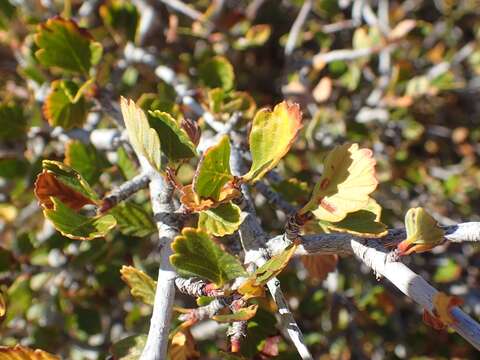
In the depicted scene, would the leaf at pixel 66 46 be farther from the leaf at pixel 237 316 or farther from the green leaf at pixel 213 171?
the leaf at pixel 237 316

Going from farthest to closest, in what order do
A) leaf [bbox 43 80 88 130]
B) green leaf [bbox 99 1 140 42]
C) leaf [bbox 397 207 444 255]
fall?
green leaf [bbox 99 1 140 42] < leaf [bbox 43 80 88 130] < leaf [bbox 397 207 444 255]

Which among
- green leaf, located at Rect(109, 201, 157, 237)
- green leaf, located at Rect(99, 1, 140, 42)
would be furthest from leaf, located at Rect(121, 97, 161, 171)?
green leaf, located at Rect(99, 1, 140, 42)

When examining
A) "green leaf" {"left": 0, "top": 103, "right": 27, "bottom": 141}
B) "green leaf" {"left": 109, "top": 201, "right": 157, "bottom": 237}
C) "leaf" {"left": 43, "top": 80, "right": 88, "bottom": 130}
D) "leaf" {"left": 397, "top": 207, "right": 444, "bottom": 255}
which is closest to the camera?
"leaf" {"left": 397, "top": 207, "right": 444, "bottom": 255}

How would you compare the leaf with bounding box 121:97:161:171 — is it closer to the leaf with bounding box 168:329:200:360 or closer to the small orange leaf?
the small orange leaf

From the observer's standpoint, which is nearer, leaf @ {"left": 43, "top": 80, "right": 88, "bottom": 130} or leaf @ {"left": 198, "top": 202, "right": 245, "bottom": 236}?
leaf @ {"left": 198, "top": 202, "right": 245, "bottom": 236}

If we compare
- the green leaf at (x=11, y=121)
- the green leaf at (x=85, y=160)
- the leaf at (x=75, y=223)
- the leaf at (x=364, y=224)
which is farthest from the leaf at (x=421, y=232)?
the green leaf at (x=11, y=121)

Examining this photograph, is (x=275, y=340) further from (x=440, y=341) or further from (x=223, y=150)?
A: (x=440, y=341)

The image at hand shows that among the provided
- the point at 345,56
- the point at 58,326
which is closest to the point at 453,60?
the point at 345,56

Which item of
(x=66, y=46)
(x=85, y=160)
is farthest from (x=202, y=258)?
(x=66, y=46)
